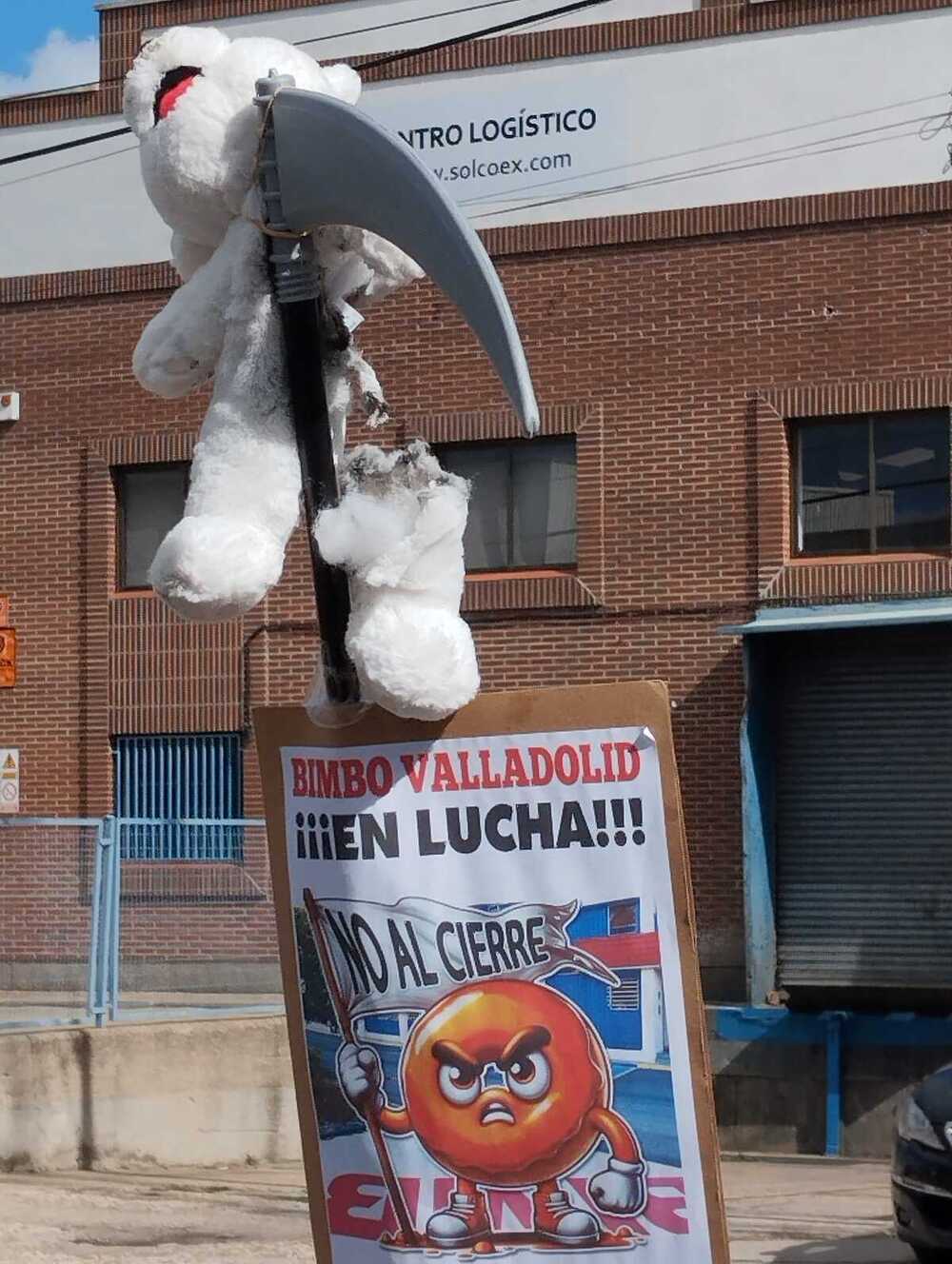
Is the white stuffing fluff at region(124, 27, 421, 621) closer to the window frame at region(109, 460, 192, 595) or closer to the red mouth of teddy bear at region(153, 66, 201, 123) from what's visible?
the red mouth of teddy bear at region(153, 66, 201, 123)

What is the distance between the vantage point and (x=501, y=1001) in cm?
308

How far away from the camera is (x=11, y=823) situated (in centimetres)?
1230

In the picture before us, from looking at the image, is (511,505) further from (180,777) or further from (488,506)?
(180,777)

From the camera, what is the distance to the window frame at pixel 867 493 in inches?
603

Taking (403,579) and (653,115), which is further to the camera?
(653,115)

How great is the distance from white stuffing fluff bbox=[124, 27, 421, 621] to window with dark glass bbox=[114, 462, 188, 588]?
14.6 metres

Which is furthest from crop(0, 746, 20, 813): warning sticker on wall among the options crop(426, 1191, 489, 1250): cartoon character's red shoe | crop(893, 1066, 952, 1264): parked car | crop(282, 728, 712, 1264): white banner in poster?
crop(426, 1191, 489, 1250): cartoon character's red shoe

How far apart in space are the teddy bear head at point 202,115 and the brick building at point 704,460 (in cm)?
1162

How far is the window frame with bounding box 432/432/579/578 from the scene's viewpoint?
16456 millimetres

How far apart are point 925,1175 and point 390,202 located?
22.6 feet

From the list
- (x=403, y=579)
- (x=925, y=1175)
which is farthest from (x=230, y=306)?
(x=925, y=1175)

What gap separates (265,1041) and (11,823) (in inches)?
84.6

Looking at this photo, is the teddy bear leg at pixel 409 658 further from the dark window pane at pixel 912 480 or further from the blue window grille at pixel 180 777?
the blue window grille at pixel 180 777

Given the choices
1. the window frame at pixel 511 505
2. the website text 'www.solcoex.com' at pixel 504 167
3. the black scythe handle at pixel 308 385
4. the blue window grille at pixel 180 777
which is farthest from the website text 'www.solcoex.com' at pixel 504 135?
the black scythe handle at pixel 308 385
